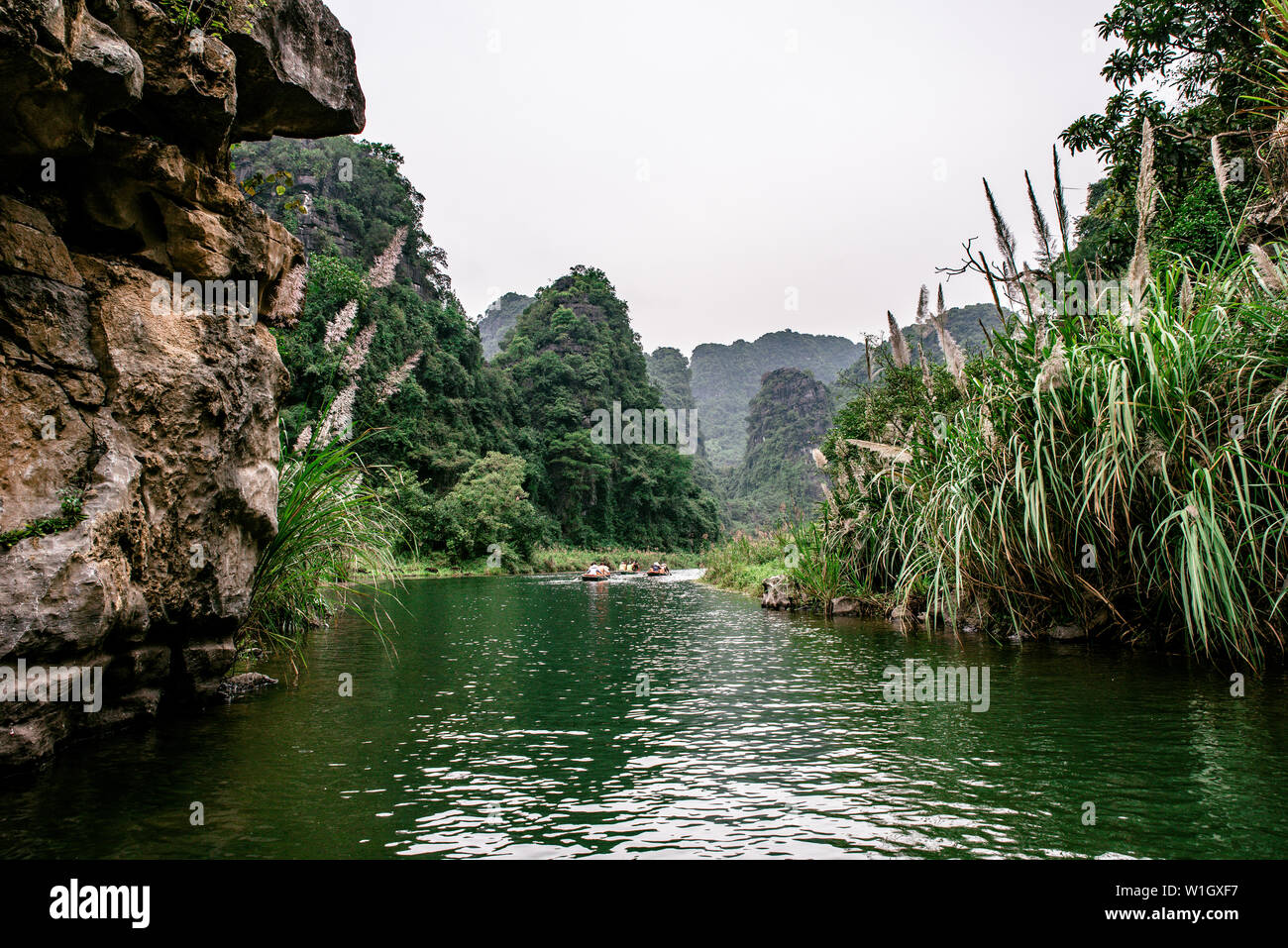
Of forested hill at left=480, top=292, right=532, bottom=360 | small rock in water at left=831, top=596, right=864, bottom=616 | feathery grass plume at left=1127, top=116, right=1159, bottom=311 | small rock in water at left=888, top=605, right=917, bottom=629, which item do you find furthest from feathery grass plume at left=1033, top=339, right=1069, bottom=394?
forested hill at left=480, top=292, right=532, bottom=360


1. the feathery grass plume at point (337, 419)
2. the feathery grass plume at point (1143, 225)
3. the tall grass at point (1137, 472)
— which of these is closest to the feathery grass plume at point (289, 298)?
the feathery grass plume at point (337, 419)

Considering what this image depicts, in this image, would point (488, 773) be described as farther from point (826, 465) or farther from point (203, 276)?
point (826, 465)

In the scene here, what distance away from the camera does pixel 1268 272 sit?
255 inches

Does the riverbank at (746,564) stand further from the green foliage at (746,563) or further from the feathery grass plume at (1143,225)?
the feathery grass plume at (1143,225)

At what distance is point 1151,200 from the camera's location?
724 cm

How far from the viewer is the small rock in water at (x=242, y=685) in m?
6.09

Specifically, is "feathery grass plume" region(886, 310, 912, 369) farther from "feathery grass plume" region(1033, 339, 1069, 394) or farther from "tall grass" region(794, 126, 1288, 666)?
"feathery grass plume" region(1033, 339, 1069, 394)

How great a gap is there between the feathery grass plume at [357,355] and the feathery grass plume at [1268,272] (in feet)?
26.2

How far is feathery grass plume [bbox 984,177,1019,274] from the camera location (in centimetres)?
831

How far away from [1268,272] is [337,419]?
336 inches

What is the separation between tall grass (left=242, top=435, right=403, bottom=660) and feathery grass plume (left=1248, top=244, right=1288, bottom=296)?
8.08 m

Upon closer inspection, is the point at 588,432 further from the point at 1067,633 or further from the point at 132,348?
the point at 132,348
